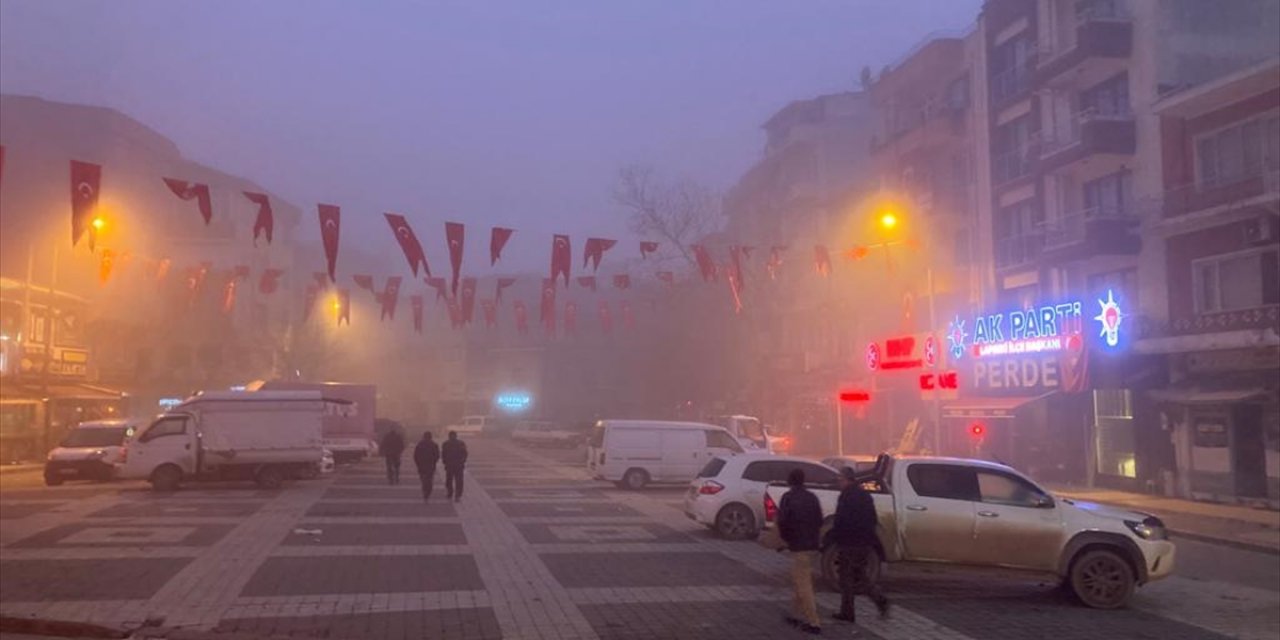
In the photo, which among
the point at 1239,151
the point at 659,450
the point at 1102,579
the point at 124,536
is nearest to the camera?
the point at 1102,579

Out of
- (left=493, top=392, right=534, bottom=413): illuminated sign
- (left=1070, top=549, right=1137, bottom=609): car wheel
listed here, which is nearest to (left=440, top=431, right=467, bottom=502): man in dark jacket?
(left=1070, top=549, right=1137, bottom=609): car wheel

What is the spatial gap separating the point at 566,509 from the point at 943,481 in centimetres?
1213

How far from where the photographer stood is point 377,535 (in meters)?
18.9

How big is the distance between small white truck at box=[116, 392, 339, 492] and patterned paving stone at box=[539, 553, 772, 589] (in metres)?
14.7

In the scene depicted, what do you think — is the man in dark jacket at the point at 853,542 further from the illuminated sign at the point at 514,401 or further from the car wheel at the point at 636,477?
the illuminated sign at the point at 514,401

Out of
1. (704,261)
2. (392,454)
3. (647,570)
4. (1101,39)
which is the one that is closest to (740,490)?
(647,570)

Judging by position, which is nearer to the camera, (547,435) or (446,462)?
(446,462)

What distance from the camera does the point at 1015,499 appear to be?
1341 cm

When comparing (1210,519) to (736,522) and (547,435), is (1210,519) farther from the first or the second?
(547,435)

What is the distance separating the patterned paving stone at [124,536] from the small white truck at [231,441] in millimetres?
8381

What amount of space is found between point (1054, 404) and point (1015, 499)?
23.7 meters

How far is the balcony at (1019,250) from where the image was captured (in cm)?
3556

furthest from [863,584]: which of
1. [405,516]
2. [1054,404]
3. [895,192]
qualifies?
[895,192]

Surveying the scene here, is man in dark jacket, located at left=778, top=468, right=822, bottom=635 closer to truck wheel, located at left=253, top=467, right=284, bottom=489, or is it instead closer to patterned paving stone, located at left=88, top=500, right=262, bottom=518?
patterned paving stone, located at left=88, top=500, right=262, bottom=518
